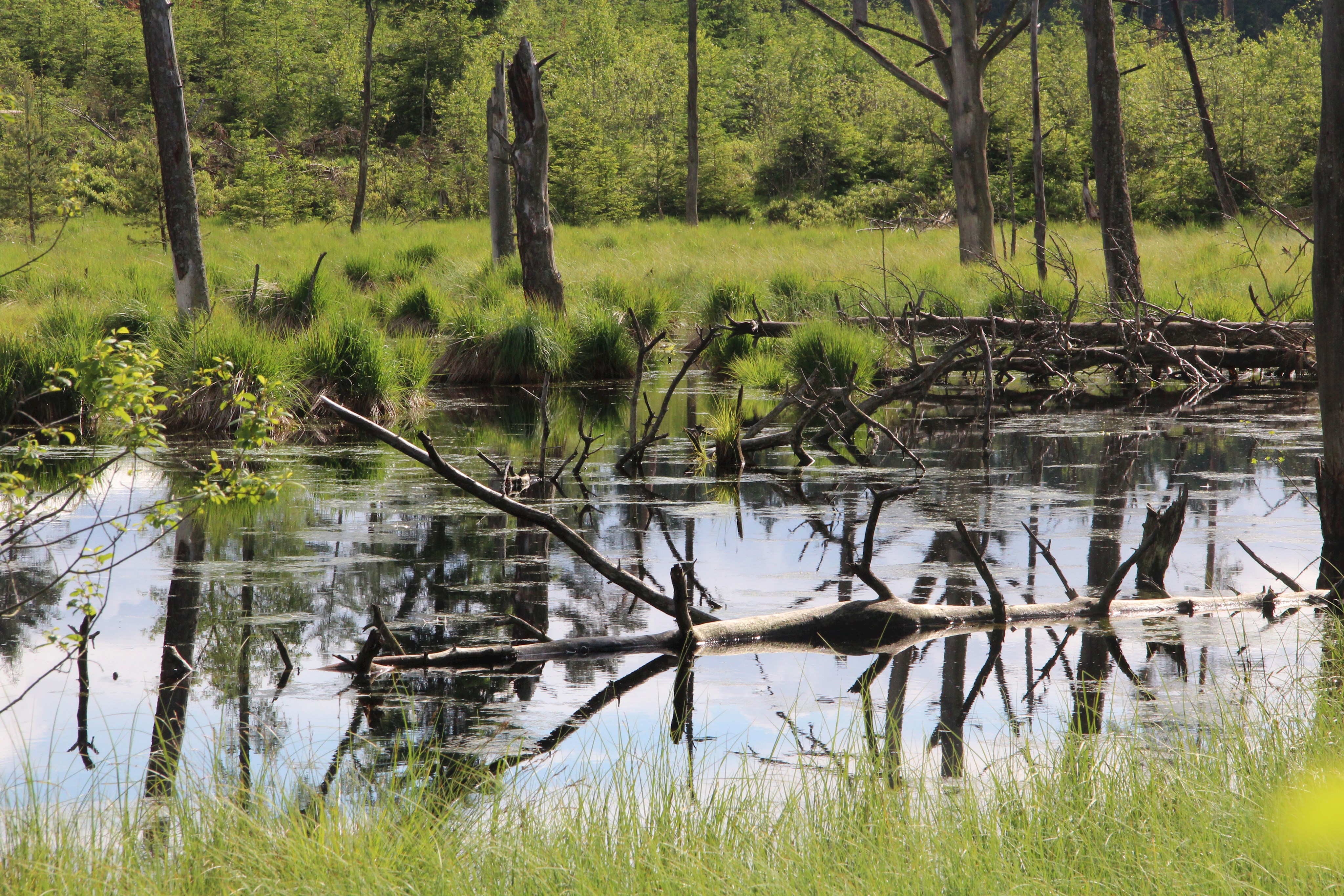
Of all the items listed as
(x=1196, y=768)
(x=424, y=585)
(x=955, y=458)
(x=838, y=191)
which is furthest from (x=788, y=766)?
(x=838, y=191)

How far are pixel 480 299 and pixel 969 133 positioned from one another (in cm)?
713

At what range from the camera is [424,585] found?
211 inches

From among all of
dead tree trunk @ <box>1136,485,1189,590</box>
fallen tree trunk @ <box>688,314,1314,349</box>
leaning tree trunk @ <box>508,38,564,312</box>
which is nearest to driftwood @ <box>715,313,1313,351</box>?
fallen tree trunk @ <box>688,314,1314,349</box>

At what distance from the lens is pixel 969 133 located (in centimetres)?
1688

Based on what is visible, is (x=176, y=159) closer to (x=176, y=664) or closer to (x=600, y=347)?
(x=600, y=347)

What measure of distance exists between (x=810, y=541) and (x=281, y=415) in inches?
113

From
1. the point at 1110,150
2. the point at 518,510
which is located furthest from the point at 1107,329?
the point at 518,510

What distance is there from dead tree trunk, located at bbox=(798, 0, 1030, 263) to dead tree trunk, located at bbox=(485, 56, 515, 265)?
4150 mm

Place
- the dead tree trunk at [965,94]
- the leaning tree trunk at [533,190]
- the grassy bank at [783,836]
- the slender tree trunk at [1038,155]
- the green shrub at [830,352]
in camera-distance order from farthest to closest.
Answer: the dead tree trunk at [965,94] < the slender tree trunk at [1038,155] < the leaning tree trunk at [533,190] < the green shrub at [830,352] < the grassy bank at [783,836]

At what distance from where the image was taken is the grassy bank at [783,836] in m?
2.30

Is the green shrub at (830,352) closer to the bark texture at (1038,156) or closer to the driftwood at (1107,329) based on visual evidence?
the driftwood at (1107,329)

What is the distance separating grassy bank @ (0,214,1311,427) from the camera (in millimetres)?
10156

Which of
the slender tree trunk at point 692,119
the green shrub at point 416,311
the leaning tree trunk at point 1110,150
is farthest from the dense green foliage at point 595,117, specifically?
the leaning tree trunk at point 1110,150

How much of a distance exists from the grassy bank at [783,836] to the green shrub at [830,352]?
841cm
